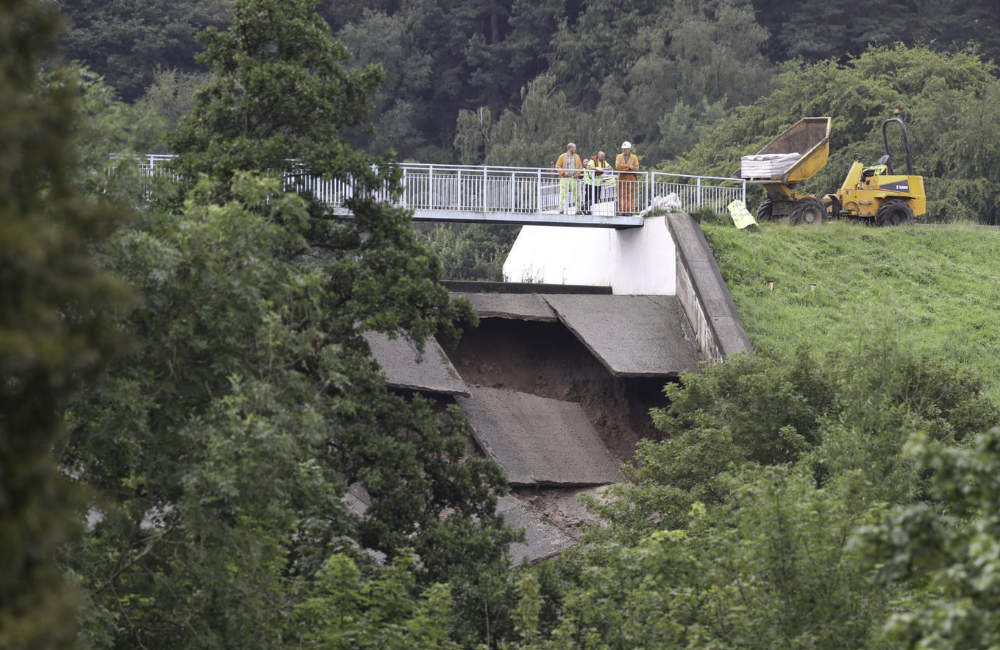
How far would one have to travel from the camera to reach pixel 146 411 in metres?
10.9

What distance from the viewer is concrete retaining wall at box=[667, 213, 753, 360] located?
2581cm

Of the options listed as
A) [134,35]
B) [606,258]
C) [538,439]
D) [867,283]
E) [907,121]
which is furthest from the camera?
[134,35]

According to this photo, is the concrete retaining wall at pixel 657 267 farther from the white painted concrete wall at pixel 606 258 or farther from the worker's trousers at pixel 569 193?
the worker's trousers at pixel 569 193

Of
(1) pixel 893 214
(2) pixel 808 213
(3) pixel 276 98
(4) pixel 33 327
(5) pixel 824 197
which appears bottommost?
(1) pixel 893 214

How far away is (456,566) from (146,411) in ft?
17.7

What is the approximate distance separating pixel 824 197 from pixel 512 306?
9731 mm

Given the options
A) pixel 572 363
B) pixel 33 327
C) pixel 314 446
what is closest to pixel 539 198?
pixel 572 363

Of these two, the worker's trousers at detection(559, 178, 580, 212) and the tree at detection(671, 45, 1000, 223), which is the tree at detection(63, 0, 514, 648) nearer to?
the worker's trousers at detection(559, 178, 580, 212)

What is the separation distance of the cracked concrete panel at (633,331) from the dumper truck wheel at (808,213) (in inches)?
216

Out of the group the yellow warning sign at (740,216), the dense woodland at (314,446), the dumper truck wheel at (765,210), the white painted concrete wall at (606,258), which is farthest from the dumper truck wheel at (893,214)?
the dense woodland at (314,446)

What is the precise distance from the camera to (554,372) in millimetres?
28281

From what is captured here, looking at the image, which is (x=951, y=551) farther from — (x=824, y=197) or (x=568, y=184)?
(x=824, y=197)

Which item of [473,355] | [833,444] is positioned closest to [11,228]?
[833,444]

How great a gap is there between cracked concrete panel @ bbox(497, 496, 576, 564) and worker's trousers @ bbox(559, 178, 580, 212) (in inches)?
325
